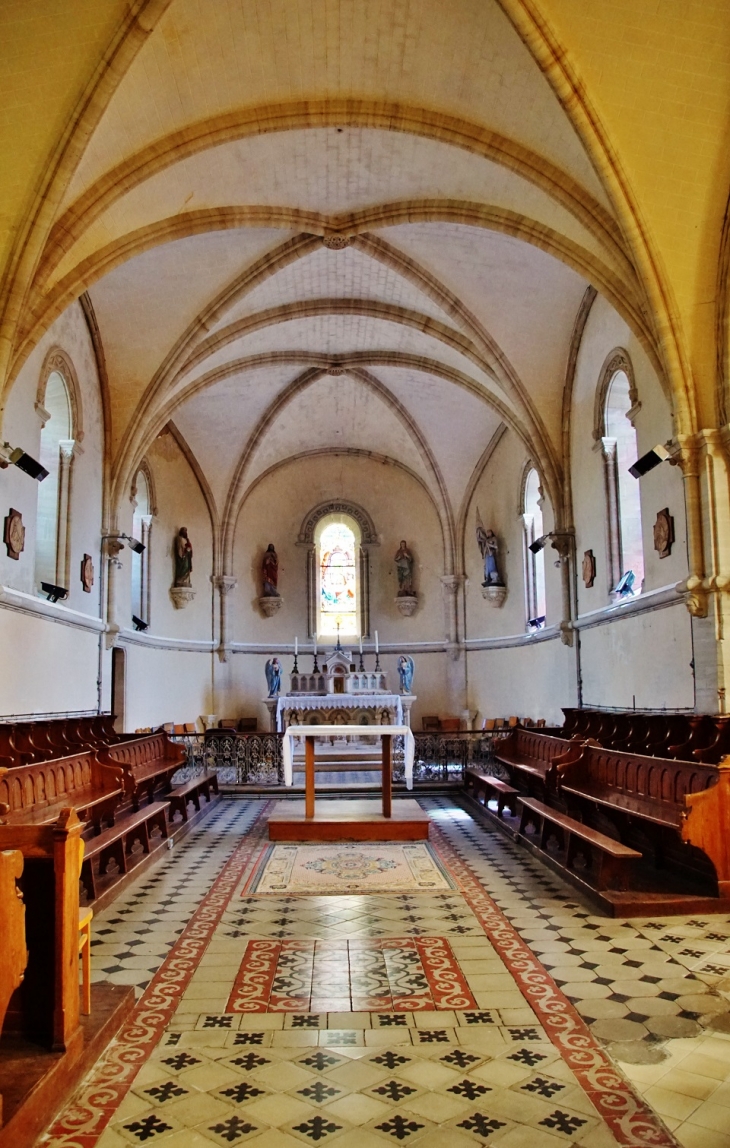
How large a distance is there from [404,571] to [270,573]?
3.71 m

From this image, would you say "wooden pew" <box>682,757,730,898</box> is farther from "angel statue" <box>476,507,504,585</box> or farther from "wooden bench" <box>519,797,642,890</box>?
"angel statue" <box>476,507,504,585</box>

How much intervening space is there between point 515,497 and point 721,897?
13798 mm

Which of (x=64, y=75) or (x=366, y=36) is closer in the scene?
(x=64, y=75)

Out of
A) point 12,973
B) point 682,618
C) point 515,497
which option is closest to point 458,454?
point 515,497

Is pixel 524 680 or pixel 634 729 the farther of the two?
pixel 524 680

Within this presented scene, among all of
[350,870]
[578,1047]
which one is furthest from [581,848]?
[578,1047]

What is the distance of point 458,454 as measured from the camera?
22.0m

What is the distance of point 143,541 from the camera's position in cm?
1939

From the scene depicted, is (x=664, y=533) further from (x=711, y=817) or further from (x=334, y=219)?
(x=334, y=219)

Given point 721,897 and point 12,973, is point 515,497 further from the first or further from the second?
point 12,973

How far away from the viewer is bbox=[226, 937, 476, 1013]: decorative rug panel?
496 centimetres

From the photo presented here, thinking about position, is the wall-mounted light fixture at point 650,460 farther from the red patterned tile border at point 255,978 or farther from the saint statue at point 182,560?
the saint statue at point 182,560

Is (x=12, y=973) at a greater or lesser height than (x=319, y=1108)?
greater

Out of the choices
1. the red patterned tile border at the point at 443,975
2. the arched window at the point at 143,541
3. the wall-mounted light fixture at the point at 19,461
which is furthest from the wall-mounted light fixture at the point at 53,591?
the red patterned tile border at the point at 443,975
